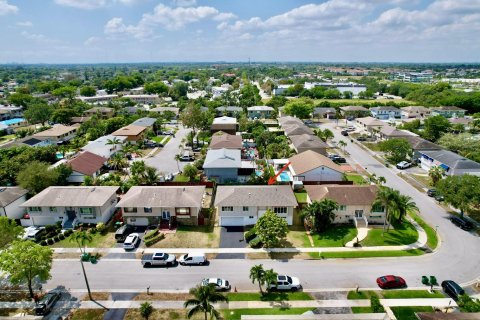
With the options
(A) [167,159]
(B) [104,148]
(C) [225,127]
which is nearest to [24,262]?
(A) [167,159]

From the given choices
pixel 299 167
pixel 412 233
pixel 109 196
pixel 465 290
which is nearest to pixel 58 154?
pixel 109 196

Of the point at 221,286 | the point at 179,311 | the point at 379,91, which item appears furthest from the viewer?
the point at 379,91

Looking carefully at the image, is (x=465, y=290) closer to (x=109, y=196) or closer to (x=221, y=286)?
(x=221, y=286)

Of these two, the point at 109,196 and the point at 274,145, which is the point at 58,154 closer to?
the point at 109,196

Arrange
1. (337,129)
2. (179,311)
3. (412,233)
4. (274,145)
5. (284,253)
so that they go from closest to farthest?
(179,311), (284,253), (412,233), (274,145), (337,129)

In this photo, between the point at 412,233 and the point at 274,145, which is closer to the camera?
the point at 412,233

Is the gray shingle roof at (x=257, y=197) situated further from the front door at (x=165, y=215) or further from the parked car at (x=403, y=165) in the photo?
the parked car at (x=403, y=165)

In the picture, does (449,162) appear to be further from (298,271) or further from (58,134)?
(58,134)

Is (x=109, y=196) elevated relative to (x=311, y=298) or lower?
elevated
